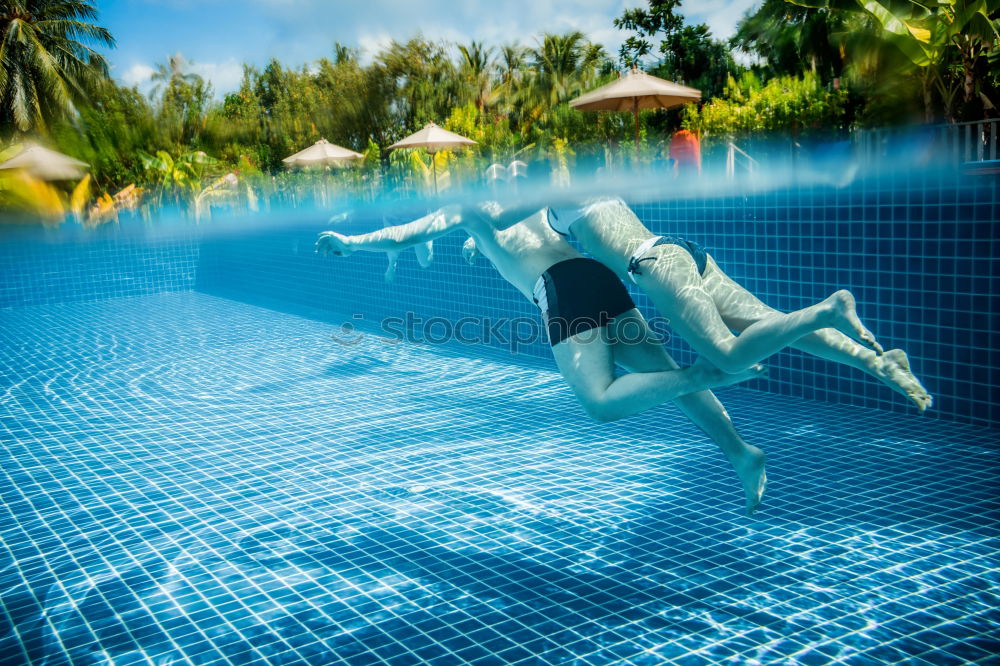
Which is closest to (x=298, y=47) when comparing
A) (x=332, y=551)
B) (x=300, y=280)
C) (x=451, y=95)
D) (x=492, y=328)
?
(x=451, y=95)

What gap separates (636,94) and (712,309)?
34.8 feet

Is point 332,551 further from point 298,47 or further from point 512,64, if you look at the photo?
point 298,47

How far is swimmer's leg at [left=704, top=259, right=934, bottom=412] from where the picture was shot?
2152mm

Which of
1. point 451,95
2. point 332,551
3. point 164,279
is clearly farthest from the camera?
point 451,95

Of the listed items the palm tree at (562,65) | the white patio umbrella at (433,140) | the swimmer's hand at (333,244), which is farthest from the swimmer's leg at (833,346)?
the palm tree at (562,65)

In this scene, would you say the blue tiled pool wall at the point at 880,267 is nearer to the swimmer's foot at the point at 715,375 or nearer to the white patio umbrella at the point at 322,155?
the swimmer's foot at the point at 715,375

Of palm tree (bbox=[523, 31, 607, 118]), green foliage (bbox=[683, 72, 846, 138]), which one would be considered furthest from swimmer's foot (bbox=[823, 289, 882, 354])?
palm tree (bbox=[523, 31, 607, 118])

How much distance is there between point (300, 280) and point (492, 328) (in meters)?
4.39

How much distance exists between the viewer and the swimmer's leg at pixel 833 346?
2152 millimetres

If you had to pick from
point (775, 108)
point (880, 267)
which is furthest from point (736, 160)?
point (775, 108)

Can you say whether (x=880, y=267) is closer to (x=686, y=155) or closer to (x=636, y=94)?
(x=686, y=155)

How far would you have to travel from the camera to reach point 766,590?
8.77 feet

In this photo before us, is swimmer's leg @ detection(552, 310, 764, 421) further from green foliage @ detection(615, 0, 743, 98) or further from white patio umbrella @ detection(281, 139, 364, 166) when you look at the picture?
green foliage @ detection(615, 0, 743, 98)

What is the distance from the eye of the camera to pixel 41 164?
43.0 ft
